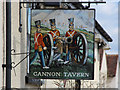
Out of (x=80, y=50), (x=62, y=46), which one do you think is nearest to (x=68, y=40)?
(x=62, y=46)

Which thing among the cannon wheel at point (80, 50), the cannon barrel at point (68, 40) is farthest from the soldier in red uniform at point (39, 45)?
the cannon wheel at point (80, 50)

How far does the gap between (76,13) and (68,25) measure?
0.34 m

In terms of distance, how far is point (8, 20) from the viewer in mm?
6805

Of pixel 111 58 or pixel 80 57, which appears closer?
pixel 80 57

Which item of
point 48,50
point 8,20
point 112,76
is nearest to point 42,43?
point 48,50

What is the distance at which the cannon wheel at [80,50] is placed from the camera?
9.56m

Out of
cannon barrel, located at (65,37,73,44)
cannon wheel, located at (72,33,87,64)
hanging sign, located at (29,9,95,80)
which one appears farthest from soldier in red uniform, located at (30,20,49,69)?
cannon wheel, located at (72,33,87,64)

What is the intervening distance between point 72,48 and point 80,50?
0.20 m

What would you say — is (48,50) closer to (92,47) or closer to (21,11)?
(92,47)

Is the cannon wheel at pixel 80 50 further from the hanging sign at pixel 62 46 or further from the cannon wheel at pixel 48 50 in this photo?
the cannon wheel at pixel 48 50

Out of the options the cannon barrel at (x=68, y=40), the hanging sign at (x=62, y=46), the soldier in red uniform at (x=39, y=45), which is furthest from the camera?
the cannon barrel at (x=68, y=40)

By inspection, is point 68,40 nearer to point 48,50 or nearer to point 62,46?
point 62,46

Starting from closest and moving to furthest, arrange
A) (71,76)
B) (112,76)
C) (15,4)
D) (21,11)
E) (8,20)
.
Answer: (8,20) → (71,76) → (15,4) → (21,11) → (112,76)

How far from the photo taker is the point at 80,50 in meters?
9.63
